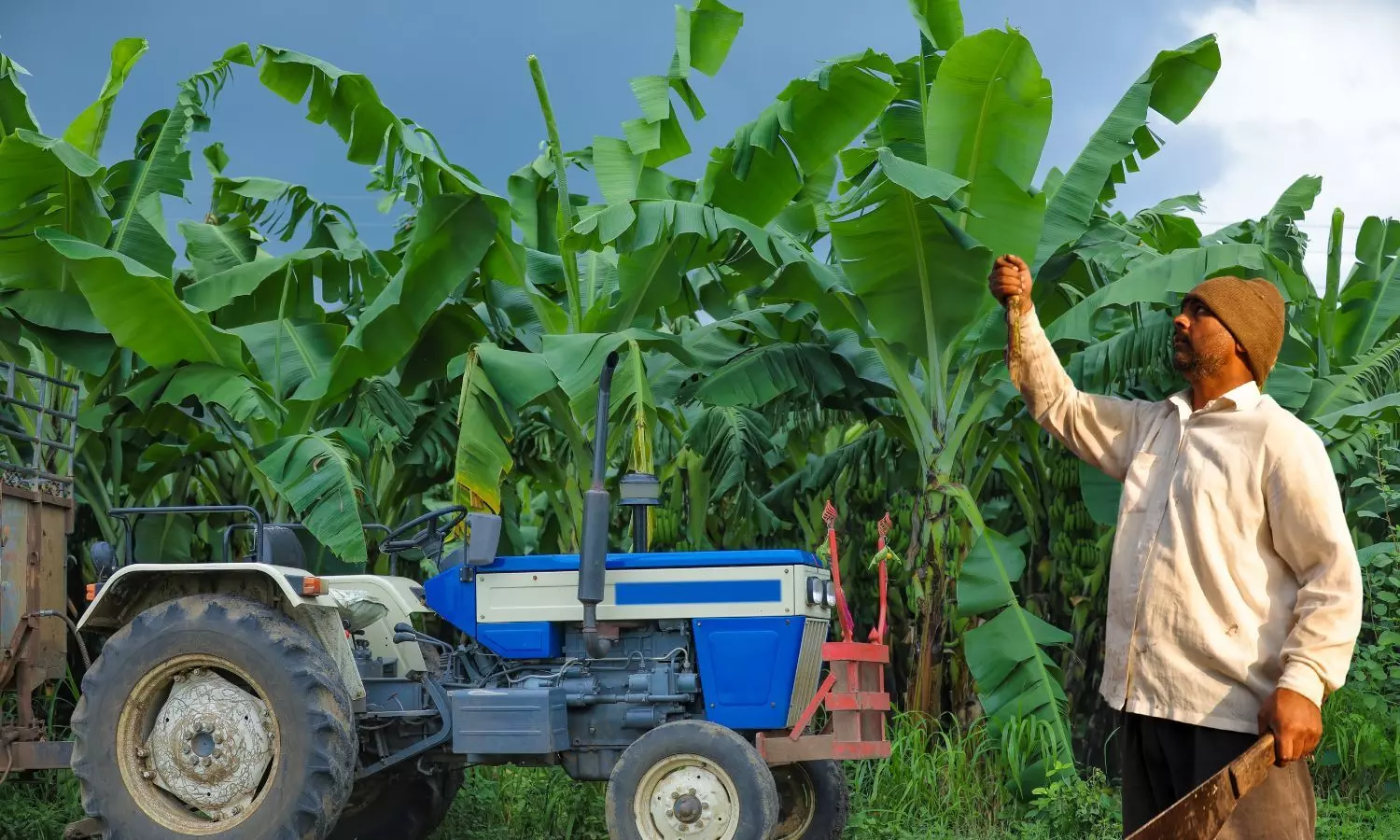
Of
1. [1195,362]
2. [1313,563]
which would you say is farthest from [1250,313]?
[1313,563]

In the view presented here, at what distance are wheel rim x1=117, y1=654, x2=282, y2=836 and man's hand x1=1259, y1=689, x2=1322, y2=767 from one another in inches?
157

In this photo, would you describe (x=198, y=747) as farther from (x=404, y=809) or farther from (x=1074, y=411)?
(x=1074, y=411)

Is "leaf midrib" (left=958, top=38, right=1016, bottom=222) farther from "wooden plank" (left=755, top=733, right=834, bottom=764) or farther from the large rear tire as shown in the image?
the large rear tire

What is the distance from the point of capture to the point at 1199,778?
9.46ft

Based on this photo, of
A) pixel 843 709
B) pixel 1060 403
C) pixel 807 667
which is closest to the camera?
pixel 1060 403

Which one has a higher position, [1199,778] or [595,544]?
[595,544]

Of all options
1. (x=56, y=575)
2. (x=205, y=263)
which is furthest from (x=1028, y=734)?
(x=205, y=263)

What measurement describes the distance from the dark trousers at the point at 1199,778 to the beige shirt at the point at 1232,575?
0.17 ft

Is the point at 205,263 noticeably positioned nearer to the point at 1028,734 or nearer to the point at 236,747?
the point at 236,747

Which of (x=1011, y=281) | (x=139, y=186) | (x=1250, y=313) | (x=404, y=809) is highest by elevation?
(x=139, y=186)

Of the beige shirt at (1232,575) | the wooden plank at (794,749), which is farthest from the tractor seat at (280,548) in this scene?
the beige shirt at (1232,575)

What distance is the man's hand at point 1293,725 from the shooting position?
2.66m

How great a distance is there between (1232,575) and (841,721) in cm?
299

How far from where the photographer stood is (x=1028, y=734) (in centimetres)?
754
